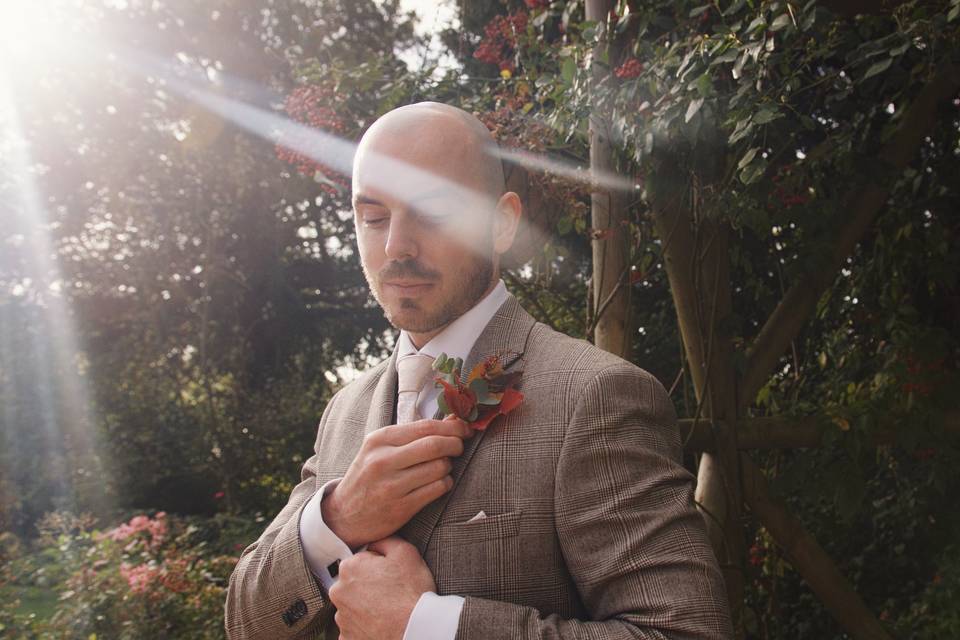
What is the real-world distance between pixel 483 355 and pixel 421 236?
0.81 feet

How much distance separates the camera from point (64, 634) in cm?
407

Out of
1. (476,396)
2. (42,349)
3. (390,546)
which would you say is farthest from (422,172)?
(42,349)

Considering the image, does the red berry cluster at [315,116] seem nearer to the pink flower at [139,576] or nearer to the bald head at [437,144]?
the bald head at [437,144]

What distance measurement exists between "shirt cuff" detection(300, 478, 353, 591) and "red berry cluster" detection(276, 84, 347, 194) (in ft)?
5.95

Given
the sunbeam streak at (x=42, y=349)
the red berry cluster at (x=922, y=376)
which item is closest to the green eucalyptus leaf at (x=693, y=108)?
the red berry cluster at (x=922, y=376)

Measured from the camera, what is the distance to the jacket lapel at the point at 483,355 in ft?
4.37

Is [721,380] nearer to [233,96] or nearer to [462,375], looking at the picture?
[462,375]

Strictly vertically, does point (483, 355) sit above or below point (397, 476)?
above

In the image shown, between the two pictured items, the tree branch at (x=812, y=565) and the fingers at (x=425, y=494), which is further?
the tree branch at (x=812, y=565)

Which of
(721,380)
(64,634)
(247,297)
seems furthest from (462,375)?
(247,297)

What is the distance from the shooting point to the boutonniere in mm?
1318

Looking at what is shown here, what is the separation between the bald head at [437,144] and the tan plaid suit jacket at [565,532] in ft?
1.17

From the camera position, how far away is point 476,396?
132 centimetres

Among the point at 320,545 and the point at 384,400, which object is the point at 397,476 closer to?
the point at 320,545
